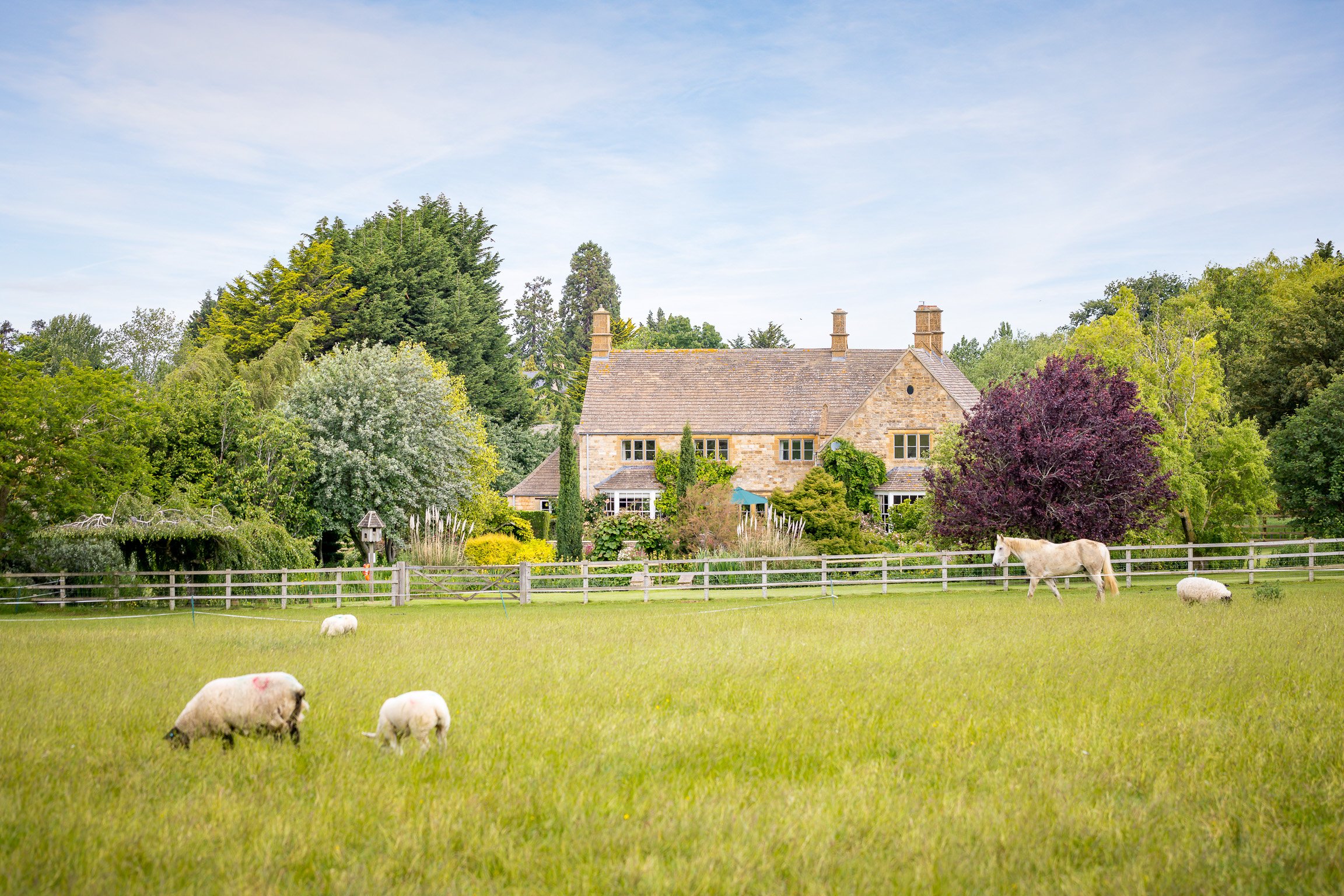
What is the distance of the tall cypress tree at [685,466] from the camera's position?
131 ft

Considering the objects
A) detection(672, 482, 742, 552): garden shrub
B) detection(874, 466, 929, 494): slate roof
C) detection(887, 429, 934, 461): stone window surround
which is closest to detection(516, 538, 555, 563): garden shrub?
detection(672, 482, 742, 552): garden shrub

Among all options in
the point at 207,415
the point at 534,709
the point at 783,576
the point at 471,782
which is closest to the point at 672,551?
the point at 783,576

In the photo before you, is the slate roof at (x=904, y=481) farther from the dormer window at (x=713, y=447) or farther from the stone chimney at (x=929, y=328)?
the stone chimney at (x=929, y=328)

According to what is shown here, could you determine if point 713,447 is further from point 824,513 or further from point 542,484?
→ point 824,513

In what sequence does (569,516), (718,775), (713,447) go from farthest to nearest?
(713,447)
(569,516)
(718,775)

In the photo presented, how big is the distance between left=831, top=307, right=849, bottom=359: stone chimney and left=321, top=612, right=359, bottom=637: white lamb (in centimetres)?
3589

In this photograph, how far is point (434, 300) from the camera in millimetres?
56000

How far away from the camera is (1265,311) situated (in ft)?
180

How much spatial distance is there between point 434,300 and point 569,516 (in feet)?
74.7

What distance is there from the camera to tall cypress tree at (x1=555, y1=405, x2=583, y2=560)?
1496 inches

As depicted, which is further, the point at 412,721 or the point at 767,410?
the point at 767,410

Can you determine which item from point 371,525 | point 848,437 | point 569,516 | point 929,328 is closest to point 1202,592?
point 371,525

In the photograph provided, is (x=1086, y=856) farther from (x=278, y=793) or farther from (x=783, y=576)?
(x=783, y=576)

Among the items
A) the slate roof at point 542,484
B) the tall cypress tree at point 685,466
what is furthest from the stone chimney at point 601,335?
the tall cypress tree at point 685,466
